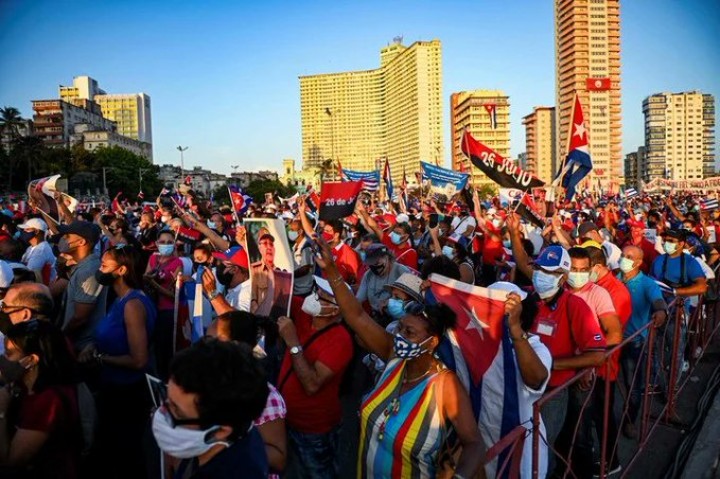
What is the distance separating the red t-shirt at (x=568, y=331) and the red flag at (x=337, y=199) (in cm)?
297

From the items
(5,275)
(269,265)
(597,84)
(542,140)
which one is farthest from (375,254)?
(542,140)

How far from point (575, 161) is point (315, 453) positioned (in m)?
8.66

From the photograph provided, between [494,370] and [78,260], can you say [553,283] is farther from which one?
[78,260]

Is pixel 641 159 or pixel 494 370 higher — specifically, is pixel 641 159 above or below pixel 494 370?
above

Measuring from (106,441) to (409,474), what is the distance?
205cm

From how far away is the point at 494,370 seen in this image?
298 cm

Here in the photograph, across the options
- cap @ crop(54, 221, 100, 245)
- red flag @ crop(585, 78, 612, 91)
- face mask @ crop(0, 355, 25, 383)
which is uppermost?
red flag @ crop(585, 78, 612, 91)

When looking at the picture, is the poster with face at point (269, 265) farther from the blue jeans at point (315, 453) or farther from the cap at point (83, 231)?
the cap at point (83, 231)

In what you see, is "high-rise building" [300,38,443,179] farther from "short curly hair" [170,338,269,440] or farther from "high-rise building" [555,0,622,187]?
"short curly hair" [170,338,269,440]

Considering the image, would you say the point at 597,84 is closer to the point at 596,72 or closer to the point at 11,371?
the point at 596,72

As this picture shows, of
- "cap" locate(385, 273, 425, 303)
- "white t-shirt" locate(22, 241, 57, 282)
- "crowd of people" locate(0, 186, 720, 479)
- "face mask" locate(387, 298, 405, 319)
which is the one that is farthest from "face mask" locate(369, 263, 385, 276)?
"white t-shirt" locate(22, 241, 57, 282)

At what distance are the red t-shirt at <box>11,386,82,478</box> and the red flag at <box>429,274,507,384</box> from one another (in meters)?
1.94

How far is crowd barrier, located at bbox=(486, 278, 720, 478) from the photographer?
2955 millimetres

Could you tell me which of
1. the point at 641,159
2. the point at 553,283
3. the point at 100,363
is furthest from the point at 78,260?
the point at 641,159
